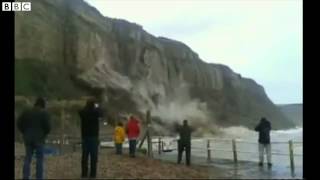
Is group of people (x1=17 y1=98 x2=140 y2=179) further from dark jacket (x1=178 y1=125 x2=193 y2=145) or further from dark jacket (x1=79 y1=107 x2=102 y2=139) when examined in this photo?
dark jacket (x1=178 y1=125 x2=193 y2=145)

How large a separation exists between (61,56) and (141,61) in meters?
32.9

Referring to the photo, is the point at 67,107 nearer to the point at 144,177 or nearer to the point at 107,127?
the point at 107,127

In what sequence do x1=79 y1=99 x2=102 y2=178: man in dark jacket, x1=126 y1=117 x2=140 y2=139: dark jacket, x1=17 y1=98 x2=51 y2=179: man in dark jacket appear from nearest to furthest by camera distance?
x1=17 y1=98 x2=51 y2=179: man in dark jacket < x1=79 y1=99 x2=102 y2=178: man in dark jacket < x1=126 y1=117 x2=140 y2=139: dark jacket

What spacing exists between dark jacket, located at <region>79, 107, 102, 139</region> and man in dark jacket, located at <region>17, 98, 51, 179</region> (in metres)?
1.22

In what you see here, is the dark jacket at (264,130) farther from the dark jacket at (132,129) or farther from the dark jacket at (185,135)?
the dark jacket at (132,129)

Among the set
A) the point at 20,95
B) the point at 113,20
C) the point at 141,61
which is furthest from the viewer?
the point at 113,20

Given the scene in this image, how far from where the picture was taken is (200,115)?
150500 mm

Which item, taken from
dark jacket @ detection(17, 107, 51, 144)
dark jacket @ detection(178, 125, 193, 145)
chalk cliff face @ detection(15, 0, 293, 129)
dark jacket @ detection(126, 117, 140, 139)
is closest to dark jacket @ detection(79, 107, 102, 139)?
dark jacket @ detection(17, 107, 51, 144)

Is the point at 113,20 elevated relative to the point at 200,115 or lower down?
elevated

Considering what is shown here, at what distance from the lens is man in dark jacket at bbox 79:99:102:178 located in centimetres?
1250

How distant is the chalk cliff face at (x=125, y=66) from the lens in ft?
296

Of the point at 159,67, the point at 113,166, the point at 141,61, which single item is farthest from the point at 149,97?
the point at 113,166

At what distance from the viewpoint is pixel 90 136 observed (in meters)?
12.6

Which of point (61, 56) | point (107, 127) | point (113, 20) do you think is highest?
point (113, 20)
